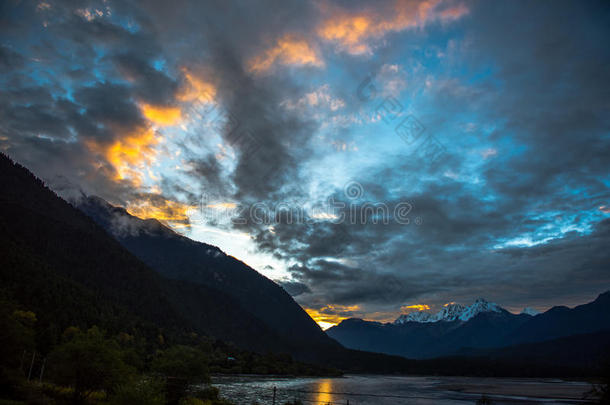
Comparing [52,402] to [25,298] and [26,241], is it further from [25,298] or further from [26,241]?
[26,241]

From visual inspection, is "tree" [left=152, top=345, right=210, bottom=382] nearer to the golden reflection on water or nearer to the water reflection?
the water reflection

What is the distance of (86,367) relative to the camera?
32375mm

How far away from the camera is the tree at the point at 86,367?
3247 cm

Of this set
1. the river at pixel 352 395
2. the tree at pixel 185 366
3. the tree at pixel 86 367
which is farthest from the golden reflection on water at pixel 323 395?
the tree at pixel 86 367

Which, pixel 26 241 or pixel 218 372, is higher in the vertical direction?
pixel 26 241

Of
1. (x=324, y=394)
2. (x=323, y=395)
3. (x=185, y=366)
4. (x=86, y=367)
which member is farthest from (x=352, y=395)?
(x=86, y=367)

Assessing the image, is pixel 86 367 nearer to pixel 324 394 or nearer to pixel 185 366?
pixel 185 366

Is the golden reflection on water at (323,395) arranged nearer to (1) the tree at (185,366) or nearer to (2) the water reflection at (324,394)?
(2) the water reflection at (324,394)

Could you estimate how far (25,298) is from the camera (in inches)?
4850

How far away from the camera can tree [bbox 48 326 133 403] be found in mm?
32469

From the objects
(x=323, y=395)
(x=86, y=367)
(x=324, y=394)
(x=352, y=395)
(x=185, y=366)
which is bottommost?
(x=324, y=394)

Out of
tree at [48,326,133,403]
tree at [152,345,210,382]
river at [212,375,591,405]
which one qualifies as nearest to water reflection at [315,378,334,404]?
river at [212,375,591,405]

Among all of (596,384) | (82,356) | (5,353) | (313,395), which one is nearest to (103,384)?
(82,356)

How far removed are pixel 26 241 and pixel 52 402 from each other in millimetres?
204552
